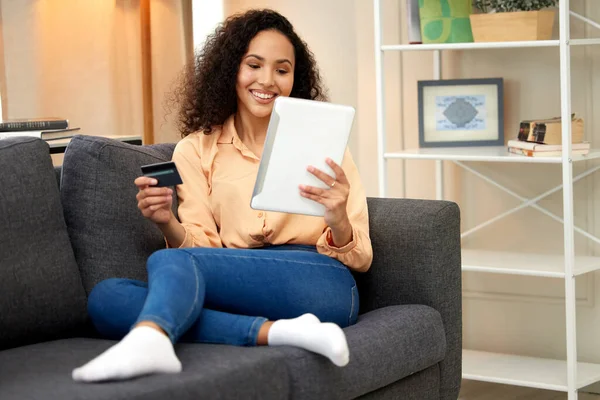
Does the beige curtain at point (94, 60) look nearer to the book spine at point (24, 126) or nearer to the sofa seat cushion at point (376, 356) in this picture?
the book spine at point (24, 126)

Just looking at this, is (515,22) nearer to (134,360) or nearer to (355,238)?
(355,238)

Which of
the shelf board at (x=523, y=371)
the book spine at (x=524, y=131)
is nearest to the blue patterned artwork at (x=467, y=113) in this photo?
the book spine at (x=524, y=131)

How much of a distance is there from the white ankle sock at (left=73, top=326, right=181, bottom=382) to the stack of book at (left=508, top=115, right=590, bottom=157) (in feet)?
4.97

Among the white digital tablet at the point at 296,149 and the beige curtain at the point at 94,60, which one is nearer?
the white digital tablet at the point at 296,149

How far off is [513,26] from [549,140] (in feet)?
1.19

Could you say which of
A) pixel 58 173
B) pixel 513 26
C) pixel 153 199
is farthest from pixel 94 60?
pixel 153 199

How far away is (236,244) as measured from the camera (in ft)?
7.11

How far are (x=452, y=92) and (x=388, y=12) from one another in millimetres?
Result: 449

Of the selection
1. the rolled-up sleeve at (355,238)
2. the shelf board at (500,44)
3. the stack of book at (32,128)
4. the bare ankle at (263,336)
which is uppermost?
the shelf board at (500,44)

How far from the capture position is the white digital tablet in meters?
1.97

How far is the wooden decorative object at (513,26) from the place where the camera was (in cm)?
280

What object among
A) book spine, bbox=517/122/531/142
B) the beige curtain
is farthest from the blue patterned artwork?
the beige curtain

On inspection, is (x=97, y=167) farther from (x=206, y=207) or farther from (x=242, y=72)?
(x=242, y=72)

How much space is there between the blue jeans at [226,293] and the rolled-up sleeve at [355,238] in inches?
1.0
